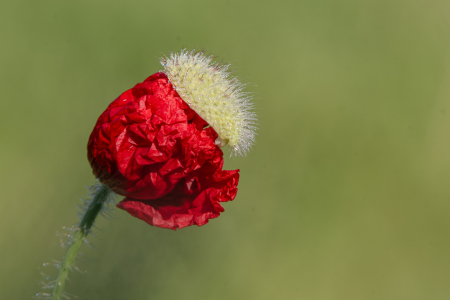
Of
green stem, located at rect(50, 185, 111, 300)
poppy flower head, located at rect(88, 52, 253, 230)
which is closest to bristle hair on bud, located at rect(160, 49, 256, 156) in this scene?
poppy flower head, located at rect(88, 52, 253, 230)

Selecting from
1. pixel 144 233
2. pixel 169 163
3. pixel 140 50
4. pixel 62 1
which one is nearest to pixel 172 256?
pixel 144 233

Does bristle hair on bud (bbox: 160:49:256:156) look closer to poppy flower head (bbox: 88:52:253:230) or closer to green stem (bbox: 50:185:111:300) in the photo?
poppy flower head (bbox: 88:52:253:230)

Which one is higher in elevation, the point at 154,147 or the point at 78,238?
the point at 154,147

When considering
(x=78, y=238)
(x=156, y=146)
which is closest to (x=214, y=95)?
(x=156, y=146)

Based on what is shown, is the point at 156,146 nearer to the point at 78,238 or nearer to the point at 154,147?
the point at 154,147

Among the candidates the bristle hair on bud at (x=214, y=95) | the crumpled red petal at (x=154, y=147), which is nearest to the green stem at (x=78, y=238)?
the crumpled red petal at (x=154, y=147)

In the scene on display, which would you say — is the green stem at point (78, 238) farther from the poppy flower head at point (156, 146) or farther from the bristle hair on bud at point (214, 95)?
the bristle hair on bud at point (214, 95)
